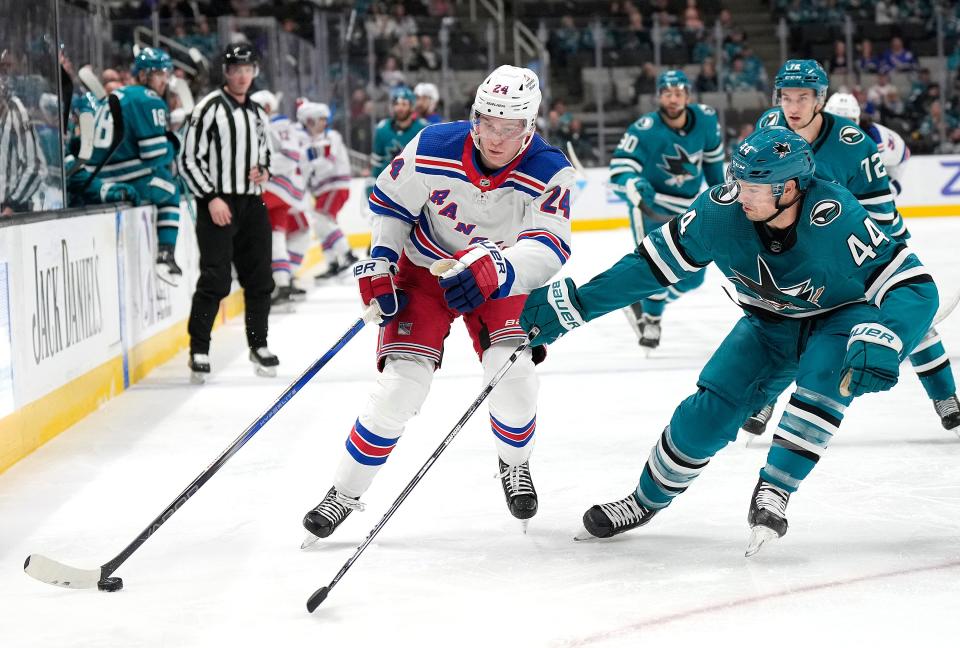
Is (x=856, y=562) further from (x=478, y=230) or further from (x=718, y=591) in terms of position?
(x=478, y=230)

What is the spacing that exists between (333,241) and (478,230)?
21.6 ft

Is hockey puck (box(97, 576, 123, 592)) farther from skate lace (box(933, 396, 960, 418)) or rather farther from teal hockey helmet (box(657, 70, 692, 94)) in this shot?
teal hockey helmet (box(657, 70, 692, 94))

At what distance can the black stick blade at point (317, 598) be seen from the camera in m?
2.50

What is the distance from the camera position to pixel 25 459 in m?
4.06

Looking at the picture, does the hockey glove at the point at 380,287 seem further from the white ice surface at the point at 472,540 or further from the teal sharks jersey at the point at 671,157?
the teal sharks jersey at the point at 671,157

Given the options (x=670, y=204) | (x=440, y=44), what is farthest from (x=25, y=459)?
(x=440, y=44)

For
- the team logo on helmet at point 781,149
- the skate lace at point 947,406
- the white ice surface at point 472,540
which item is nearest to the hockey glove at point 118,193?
the white ice surface at point 472,540

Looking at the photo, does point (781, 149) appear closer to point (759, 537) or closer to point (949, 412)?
point (759, 537)

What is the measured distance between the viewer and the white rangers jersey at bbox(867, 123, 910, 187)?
16.8 ft

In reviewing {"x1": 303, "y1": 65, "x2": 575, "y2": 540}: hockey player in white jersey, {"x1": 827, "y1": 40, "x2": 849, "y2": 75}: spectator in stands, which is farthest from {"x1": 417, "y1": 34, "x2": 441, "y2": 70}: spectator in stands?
{"x1": 303, "y1": 65, "x2": 575, "y2": 540}: hockey player in white jersey

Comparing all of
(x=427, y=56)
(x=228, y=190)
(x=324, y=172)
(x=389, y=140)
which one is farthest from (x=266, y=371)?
(x=427, y=56)

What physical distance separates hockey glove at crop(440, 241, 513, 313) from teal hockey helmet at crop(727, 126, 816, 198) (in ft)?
1.80

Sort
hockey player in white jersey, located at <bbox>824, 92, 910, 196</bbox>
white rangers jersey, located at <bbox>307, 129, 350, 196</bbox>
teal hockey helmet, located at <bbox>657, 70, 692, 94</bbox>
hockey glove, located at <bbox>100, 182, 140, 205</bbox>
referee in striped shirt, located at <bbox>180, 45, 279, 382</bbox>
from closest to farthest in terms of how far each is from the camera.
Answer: hockey player in white jersey, located at <bbox>824, 92, 910, 196</bbox> → referee in striped shirt, located at <bbox>180, 45, 279, 382</bbox> → hockey glove, located at <bbox>100, 182, 140, 205</bbox> → teal hockey helmet, located at <bbox>657, 70, 692, 94</bbox> → white rangers jersey, located at <bbox>307, 129, 350, 196</bbox>

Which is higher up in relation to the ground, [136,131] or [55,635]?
[136,131]
